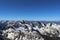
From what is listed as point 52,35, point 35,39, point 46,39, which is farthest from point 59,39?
point 35,39

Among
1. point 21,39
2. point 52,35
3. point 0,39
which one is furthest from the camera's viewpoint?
point 52,35

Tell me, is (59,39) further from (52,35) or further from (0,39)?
(0,39)

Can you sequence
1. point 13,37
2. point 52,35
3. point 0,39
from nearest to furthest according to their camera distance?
point 13,37
point 0,39
point 52,35

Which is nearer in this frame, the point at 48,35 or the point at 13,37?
the point at 13,37

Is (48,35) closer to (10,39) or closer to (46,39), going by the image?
(46,39)

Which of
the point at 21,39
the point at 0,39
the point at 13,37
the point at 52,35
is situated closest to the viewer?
the point at 21,39

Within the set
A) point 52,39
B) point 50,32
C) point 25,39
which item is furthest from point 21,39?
point 50,32

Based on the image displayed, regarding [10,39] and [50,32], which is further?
[50,32]
